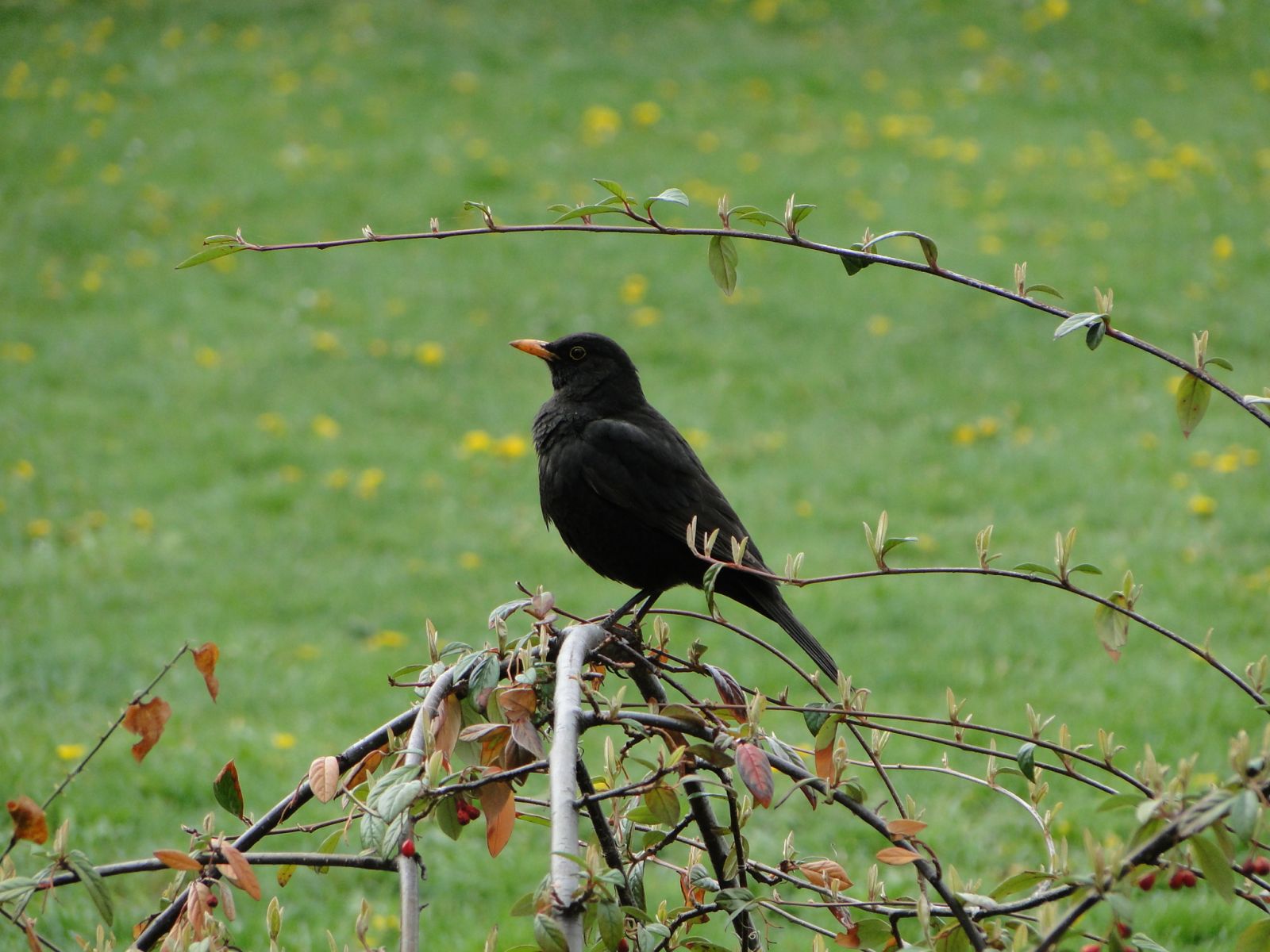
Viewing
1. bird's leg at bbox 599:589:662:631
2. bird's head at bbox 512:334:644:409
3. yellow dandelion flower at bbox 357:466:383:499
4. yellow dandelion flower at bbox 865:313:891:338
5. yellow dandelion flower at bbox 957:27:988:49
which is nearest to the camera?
bird's leg at bbox 599:589:662:631

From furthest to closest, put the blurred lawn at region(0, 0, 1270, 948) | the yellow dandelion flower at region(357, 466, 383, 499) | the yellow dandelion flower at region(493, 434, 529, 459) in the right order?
the yellow dandelion flower at region(493, 434, 529, 459) < the yellow dandelion flower at region(357, 466, 383, 499) < the blurred lawn at region(0, 0, 1270, 948)

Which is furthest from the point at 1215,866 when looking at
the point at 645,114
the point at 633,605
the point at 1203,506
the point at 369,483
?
the point at 645,114

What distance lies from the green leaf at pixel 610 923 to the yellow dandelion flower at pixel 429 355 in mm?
6845

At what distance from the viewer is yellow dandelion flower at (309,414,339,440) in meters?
7.07

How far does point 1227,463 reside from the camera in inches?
252

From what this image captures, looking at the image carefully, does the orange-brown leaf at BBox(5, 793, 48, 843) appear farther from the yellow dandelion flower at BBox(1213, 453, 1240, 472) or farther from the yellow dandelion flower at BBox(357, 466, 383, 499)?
the yellow dandelion flower at BBox(1213, 453, 1240, 472)

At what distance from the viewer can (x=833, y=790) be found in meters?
1.51

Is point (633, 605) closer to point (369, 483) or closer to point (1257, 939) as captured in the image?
point (1257, 939)

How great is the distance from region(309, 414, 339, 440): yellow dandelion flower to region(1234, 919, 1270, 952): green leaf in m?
6.20

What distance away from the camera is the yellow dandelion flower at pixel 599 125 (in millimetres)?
10883

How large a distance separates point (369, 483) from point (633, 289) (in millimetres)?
2789

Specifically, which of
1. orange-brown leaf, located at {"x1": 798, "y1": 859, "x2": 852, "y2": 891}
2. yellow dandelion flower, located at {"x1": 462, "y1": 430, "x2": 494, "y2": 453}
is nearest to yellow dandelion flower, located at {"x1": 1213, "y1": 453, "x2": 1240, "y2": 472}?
yellow dandelion flower, located at {"x1": 462, "y1": 430, "x2": 494, "y2": 453}

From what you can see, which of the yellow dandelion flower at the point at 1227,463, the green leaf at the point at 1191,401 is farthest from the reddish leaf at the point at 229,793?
the yellow dandelion flower at the point at 1227,463

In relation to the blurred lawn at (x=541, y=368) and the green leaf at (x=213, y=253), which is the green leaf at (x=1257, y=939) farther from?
the blurred lawn at (x=541, y=368)
